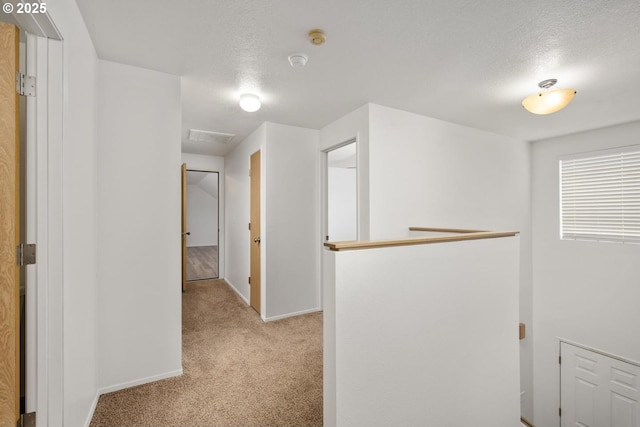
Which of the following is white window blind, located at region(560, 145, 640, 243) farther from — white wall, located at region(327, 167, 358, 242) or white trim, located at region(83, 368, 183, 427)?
white trim, located at region(83, 368, 183, 427)

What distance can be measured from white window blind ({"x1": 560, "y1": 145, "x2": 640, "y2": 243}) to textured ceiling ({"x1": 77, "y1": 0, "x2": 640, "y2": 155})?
2.54ft

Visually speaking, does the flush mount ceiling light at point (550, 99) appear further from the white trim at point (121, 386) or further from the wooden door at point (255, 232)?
the white trim at point (121, 386)

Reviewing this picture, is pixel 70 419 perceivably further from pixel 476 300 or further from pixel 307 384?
pixel 476 300

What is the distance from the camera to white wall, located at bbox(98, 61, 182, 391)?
198 centimetres

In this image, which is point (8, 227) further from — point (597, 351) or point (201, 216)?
point (201, 216)

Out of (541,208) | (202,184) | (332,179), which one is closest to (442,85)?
(541,208)

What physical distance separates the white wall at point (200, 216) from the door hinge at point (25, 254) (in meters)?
8.18

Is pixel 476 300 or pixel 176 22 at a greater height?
pixel 176 22

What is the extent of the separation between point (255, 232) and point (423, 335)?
2.63m

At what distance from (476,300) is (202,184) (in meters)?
8.41

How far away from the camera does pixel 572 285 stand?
387 cm

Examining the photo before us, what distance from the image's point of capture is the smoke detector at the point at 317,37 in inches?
67.0

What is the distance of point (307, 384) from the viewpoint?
2.15m

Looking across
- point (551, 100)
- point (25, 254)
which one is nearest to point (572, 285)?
point (551, 100)
